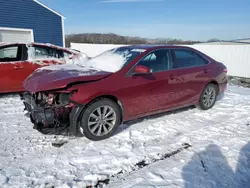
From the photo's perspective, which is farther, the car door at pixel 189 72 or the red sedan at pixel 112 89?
the car door at pixel 189 72

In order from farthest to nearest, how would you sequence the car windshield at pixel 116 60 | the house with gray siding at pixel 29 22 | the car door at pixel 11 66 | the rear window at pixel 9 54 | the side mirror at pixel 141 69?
1. the house with gray siding at pixel 29 22
2. the rear window at pixel 9 54
3. the car door at pixel 11 66
4. the car windshield at pixel 116 60
5. the side mirror at pixel 141 69

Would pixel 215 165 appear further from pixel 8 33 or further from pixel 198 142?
pixel 8 33

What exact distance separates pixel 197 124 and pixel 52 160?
281cm

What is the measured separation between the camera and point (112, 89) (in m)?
3.54

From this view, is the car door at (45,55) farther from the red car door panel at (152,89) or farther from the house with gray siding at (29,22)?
the house with gray siding at (29,22)

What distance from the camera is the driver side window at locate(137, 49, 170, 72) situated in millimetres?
4086

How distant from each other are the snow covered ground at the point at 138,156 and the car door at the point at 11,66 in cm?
146

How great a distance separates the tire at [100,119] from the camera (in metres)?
3.42

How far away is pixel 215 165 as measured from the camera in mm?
2953

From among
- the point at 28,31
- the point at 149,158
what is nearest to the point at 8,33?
the point at 28,31

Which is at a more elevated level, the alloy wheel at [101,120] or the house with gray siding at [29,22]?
the house with gray siding at [29,22]

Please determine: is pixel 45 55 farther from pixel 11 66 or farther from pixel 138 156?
pixel 138 156

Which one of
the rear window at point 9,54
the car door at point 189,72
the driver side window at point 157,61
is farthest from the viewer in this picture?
the rear window at point 9,54

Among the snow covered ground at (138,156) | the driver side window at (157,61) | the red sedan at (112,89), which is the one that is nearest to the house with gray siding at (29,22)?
the snow covered ground at (138,156)
